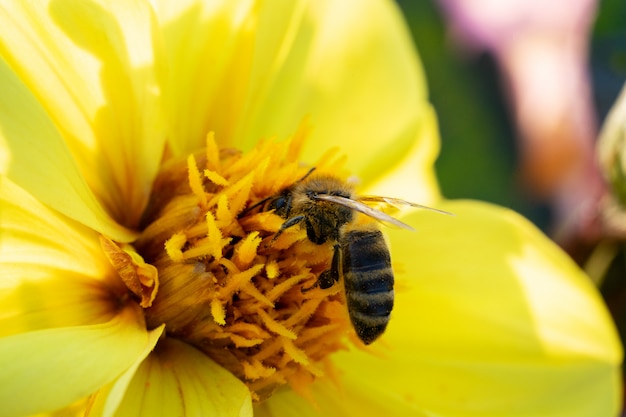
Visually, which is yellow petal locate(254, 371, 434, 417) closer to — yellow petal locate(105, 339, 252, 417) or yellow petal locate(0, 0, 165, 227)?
yellow petal locate(105, 339, 252, 417)

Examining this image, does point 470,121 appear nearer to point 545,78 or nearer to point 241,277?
point 545,78

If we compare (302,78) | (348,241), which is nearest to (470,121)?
(302,78)

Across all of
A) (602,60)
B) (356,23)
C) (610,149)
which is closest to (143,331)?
(356,23)

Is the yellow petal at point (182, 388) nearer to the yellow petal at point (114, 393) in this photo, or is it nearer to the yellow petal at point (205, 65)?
the yellow petal at point (114, 393)

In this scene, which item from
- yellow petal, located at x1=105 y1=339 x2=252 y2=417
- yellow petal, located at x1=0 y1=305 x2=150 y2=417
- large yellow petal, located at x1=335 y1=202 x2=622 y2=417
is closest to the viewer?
yellow petal, located at x1=0 y1=305 x2=150 y2=417

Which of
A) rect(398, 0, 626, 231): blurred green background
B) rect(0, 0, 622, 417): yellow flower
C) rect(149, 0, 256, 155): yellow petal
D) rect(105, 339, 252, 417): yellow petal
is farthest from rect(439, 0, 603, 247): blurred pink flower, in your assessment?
rect(105, 339, 252, 417): yellow petal
